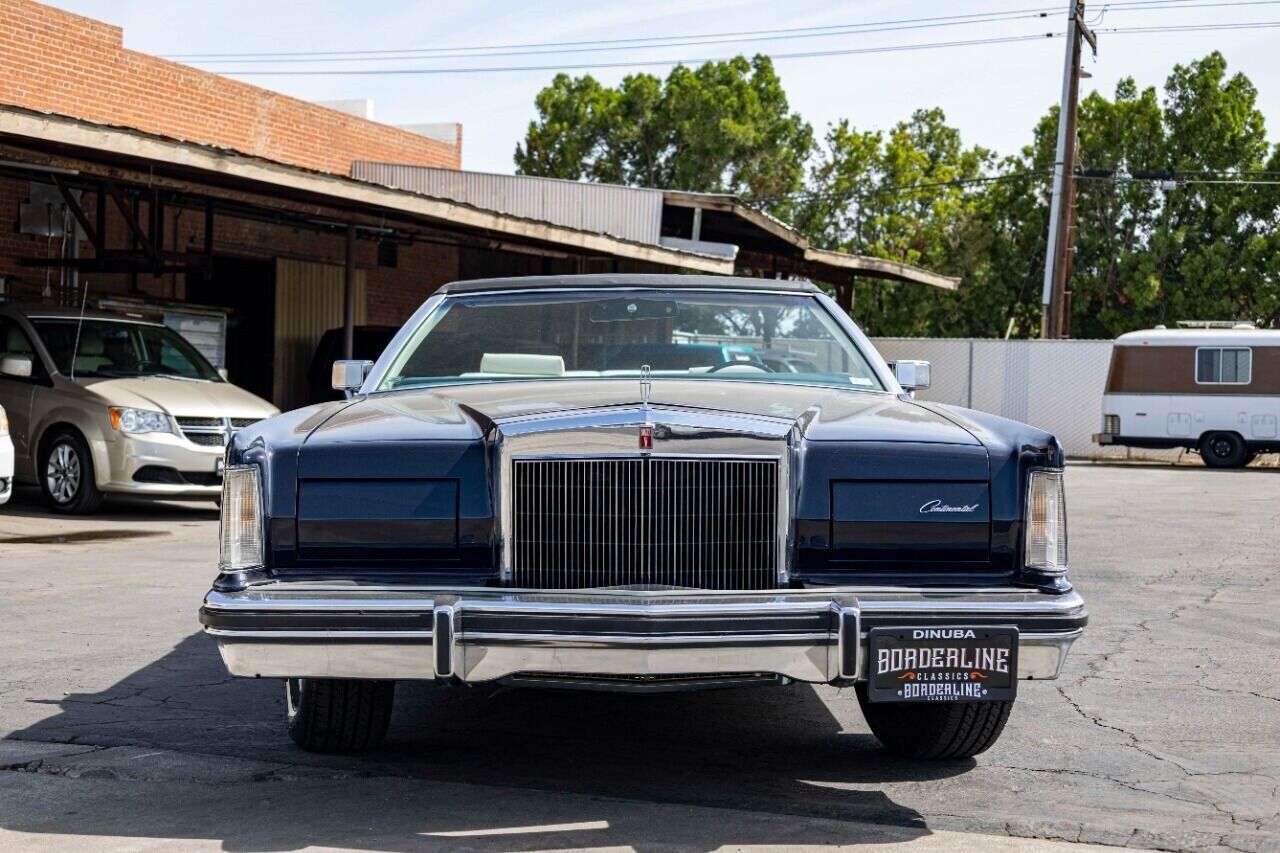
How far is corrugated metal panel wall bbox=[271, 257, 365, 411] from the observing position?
2405 cm

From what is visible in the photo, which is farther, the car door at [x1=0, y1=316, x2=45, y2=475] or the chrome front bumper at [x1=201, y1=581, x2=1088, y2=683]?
the car door at [x1=0, y1=316, x2=45, y2=475]

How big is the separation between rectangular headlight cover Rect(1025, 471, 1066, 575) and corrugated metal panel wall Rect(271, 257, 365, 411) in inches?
792

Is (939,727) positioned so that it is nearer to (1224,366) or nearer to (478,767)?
(478,767)

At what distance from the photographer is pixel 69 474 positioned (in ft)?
44.5

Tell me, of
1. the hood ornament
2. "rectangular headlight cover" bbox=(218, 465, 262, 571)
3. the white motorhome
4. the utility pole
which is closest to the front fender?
the hood ornament

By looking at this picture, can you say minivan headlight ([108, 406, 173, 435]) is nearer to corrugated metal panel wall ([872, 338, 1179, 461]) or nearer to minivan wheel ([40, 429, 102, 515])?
minivan wheel ([40, 429, 102, 515])

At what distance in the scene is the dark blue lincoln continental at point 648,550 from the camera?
167 inches

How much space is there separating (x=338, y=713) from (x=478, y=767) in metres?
0.49

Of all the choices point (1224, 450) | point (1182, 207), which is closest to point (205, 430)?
point (1224, 450)

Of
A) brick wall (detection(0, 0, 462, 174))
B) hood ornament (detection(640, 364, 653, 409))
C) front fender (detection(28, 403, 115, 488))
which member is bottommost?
front fender (detection(28, 403, 115, 488))

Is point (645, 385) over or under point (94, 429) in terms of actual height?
over

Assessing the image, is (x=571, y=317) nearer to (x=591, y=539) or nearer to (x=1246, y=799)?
(x=591, y=539)

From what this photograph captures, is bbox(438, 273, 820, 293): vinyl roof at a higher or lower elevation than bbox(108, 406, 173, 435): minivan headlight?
higher

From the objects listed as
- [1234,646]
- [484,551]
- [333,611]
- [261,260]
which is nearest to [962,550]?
[484,551]
